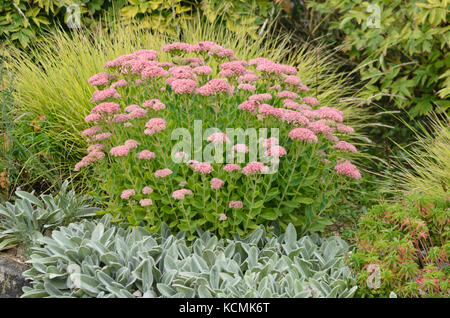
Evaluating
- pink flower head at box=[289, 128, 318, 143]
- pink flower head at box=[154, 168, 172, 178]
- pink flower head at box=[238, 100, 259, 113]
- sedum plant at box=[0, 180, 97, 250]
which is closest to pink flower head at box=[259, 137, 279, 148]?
pink flower head at box=[289, 128, 318, 143]

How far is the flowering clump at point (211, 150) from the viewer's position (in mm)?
3059

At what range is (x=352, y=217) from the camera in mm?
4391

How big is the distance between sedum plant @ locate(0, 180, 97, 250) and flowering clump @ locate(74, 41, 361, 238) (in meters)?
0.40

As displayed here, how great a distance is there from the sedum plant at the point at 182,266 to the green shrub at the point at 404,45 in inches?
97.2

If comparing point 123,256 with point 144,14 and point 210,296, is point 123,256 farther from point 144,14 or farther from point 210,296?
point 144,14

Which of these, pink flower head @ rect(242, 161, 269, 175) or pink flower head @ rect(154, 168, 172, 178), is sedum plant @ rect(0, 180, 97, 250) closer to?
pink flower head @ rect(154, 168, 172, 178)

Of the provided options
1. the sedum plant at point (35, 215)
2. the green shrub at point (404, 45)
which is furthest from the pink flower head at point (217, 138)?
the green shrub at point (404, 45)

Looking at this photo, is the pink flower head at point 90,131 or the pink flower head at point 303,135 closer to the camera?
the pink flower head at point 303,135

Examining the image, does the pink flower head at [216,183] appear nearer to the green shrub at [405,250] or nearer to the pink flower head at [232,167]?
the pink flower head at [232,167]

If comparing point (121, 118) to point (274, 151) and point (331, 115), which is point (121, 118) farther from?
point (331, 115)

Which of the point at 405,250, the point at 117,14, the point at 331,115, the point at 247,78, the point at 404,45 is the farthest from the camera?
the point at 117,14

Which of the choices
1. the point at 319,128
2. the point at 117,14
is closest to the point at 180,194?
the point at 319,128

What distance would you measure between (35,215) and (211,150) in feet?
4.76

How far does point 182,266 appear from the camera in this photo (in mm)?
3045
